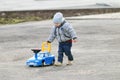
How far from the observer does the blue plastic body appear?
39.3ft

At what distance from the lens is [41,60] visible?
1202 cm

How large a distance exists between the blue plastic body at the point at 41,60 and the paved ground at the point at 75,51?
14 cm

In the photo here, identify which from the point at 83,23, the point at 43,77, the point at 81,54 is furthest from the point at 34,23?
the point at 43,77

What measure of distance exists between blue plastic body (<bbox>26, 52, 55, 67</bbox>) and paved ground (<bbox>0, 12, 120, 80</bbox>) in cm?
14

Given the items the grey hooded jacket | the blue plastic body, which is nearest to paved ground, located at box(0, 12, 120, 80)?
the blue plastic body

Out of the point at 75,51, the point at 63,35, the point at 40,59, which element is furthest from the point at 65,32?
the point at 75,51

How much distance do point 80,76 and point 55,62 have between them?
183 centimetres

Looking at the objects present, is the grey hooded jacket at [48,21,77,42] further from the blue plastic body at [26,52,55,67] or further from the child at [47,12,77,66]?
the blue plastic body at [26,52,55,67]

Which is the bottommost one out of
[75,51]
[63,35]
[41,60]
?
[75,51]

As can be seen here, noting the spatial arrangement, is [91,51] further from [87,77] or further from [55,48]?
[87,77]

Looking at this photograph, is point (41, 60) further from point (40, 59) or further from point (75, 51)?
point (75, 51)

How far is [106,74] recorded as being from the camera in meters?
10.7

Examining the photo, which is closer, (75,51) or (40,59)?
(40,59)

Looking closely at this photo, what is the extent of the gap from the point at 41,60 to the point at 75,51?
2.61 meters
